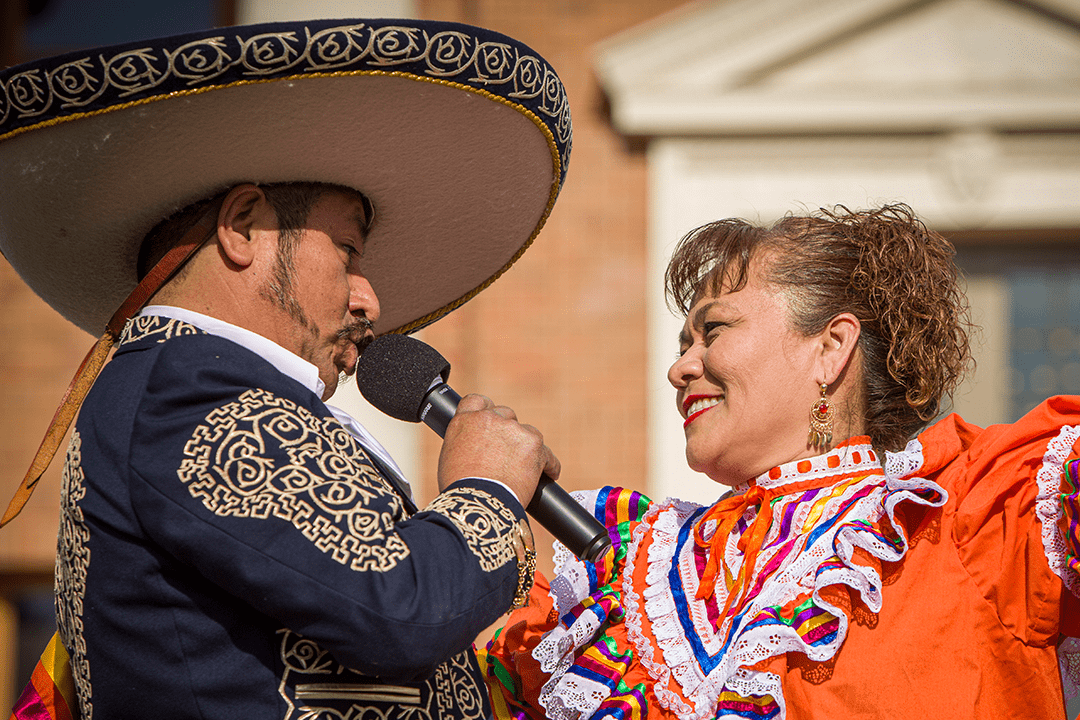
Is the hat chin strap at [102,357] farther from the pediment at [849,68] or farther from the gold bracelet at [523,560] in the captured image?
the pediment at [849,68]

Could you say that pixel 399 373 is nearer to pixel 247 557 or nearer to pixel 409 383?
pixel 409 383

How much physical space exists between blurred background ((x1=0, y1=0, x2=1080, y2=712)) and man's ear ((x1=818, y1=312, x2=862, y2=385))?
9.62ft

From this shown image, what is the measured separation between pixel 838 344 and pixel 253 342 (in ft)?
4.05

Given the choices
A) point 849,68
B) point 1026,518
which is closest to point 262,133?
point 1026,518

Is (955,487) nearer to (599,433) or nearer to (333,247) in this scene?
(333,247)

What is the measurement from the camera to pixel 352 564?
156 cm

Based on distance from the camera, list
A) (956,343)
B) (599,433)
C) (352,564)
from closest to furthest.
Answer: (352,564), (956,343), (599,433)

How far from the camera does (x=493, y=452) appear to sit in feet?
6.02

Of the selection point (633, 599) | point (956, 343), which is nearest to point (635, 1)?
point (956, 343)

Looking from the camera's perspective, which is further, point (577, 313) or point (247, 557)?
point (577, 313)

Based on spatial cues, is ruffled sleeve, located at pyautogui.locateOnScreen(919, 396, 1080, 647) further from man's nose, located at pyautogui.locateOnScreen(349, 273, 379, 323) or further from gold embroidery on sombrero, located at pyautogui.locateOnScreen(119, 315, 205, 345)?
gold embroidery on sombrero, located at pyautogui.locateOnScreen(119, 315, 205, 345)

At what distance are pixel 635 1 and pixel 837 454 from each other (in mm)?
3985

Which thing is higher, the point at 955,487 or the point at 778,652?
the point at 955,487

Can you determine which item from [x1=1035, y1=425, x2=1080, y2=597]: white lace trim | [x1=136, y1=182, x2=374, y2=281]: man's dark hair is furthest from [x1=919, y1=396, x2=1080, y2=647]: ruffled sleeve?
[x1=136, y1=182, x2=374, y2=281]: man's dark hair
